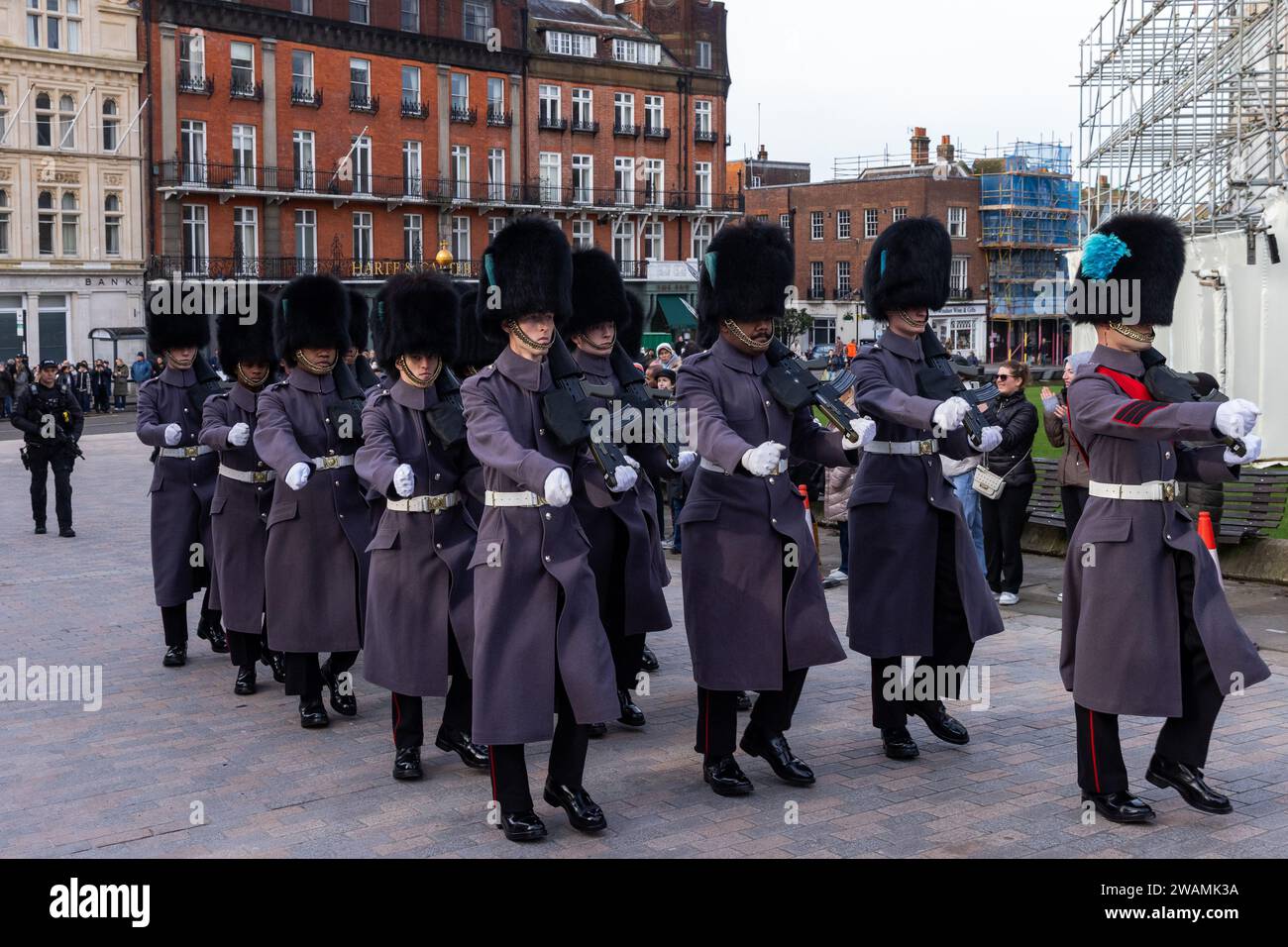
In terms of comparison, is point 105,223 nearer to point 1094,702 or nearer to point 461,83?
point 461,83

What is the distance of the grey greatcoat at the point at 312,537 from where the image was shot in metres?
7.98

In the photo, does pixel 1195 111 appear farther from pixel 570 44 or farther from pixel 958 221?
pixel 958 221

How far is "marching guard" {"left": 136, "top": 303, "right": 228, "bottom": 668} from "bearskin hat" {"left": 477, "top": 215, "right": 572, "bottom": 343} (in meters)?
3.75

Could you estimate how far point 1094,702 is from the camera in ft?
19.9

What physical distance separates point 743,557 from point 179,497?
465 centimetres

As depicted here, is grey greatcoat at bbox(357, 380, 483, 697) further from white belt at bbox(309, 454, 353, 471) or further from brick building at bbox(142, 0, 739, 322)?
brick building at bbox(142, 0, 739, 322)

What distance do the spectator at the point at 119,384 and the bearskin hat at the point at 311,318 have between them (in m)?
36.8

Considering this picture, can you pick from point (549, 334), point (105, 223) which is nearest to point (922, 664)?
point (549, 334)

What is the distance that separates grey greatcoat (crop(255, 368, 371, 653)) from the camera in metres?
7.98

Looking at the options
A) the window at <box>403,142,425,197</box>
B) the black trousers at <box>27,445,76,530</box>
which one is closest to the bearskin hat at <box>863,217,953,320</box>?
the black trousers at <box>27,445,76,530</box>

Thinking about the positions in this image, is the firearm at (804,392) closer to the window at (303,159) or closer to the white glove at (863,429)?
the white glove at (863,429)

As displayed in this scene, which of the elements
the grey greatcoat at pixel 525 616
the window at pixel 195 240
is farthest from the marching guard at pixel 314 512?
the window at pixel 195 240

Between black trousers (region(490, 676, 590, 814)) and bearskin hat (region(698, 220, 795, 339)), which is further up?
bearskin hat (region(698, 220, 795, 339))

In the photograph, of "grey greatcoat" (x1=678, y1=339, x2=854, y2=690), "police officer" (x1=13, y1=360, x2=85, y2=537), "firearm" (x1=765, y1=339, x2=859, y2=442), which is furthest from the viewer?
"police officer" (x1=13, y1=360, x2=85, y2=537)
